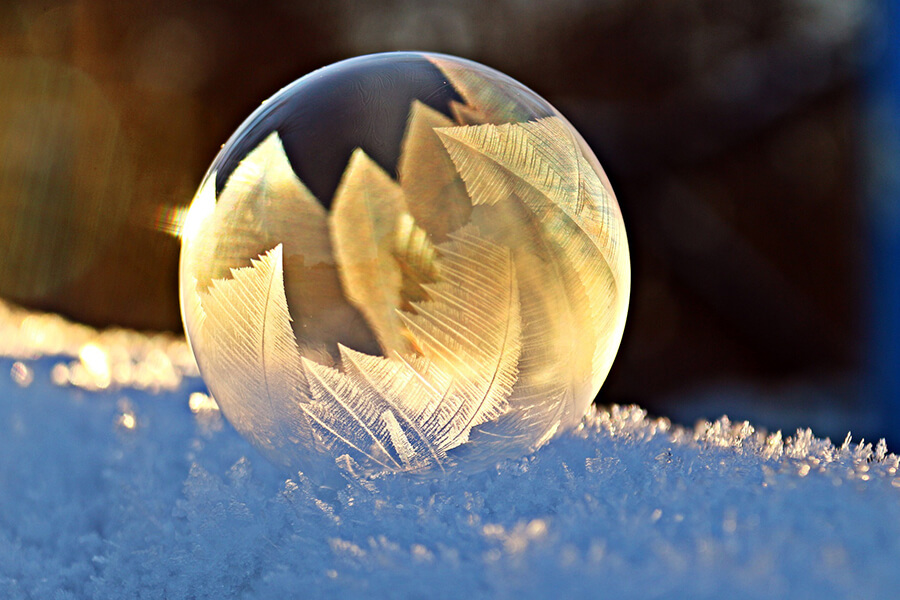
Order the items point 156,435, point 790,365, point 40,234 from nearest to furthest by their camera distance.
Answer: point 156,435, point 790,365, point 40,234

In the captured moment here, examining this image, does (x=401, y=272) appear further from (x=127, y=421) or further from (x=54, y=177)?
(x=54, y=177)

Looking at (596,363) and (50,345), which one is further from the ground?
(596,363)

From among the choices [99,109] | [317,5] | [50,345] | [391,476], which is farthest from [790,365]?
[99,109]

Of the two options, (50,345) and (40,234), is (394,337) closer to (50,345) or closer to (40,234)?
(50,345)

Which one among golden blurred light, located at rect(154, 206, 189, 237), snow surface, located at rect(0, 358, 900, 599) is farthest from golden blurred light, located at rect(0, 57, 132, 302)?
snow surface, located at rect(0, 358, 900, 599)

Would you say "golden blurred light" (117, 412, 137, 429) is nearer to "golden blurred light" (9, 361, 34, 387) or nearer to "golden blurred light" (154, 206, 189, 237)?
"golden blurred light" (9, 361, 34, 387)

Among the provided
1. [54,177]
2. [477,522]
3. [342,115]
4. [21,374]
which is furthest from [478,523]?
[54,177]

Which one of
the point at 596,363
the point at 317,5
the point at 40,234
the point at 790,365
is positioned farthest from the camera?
the point at 40,234
